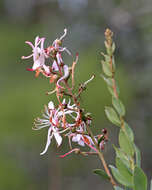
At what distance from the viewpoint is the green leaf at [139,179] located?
0.89ft

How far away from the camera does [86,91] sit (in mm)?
2289

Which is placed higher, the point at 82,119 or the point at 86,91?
the point at 86,91

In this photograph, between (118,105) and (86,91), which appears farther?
(86,91)

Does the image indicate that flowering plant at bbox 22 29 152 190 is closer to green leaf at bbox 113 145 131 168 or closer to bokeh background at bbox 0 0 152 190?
green leaf at bbox 113 145 131 168

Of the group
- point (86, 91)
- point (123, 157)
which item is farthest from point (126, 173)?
point (86, 91)

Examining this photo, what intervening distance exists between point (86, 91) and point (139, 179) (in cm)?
202

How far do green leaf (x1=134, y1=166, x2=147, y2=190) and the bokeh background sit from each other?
72.1 inches

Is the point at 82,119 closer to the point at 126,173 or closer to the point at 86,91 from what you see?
Answer: the point at 126,173

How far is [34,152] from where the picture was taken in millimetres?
3287

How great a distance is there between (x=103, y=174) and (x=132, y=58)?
2.07 meters

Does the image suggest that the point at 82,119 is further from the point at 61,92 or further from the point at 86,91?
the point at 86,91

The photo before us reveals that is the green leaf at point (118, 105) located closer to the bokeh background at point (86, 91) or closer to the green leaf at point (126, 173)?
the green leaf at point (126, 173)

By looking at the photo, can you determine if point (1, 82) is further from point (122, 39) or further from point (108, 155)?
point (122, 39)

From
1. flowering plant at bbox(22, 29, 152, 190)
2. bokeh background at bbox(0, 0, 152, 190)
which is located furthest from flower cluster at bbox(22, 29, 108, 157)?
bokeh background at bbox(0, 0, 152, 190)
